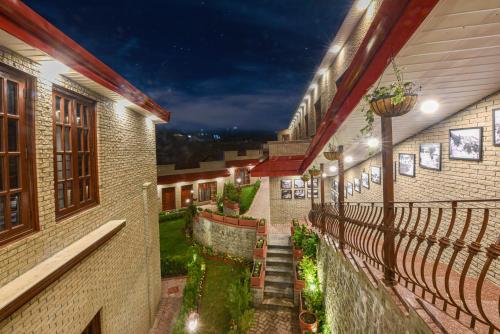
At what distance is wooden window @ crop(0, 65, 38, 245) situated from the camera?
311 cm

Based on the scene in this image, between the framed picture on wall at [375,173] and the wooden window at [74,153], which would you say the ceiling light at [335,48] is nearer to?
the framed picture on wall at [375,173]

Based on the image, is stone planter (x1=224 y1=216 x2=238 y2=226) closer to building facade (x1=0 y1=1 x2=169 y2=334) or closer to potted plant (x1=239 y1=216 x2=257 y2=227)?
potted plant (x1=239 y1=216 x2=257 y2=227)

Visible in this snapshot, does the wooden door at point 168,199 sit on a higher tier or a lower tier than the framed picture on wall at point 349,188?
lower

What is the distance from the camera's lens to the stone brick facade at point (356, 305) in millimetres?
Result: 3219

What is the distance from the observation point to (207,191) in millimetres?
25859

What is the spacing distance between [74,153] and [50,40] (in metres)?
→ 2.20

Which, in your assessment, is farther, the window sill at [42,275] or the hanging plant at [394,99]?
the hanging plant at [394,99]

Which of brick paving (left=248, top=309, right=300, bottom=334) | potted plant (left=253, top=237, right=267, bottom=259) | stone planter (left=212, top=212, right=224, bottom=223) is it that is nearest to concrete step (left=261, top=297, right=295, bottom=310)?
brick paving (left=248, top=309, right=300, bottom=334)

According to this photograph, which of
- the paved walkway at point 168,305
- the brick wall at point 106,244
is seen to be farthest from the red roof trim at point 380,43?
the paved walkway at point 168,305

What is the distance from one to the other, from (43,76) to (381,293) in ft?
19.5

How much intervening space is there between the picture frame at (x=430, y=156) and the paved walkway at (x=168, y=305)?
9.10 meters

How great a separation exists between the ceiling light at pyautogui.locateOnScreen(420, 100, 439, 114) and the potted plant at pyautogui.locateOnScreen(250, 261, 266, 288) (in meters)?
8.05

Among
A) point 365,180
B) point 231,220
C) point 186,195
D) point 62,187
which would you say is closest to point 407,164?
point 365,180

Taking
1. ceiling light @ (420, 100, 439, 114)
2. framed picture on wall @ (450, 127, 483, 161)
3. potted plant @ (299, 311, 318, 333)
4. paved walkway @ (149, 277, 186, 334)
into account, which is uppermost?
ceiling light @ (420, 100, 439, 114)
